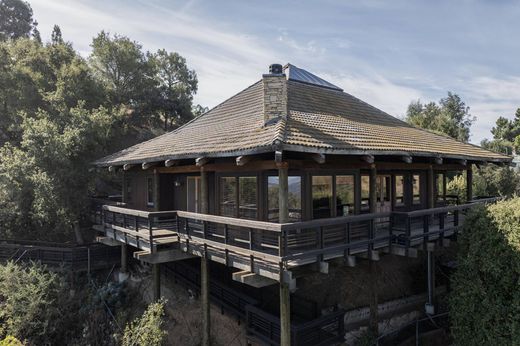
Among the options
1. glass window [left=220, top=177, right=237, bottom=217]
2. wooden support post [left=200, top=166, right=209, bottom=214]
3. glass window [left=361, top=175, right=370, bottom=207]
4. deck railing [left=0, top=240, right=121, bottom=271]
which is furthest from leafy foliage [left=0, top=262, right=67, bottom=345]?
glass window [left=361, top=175, right=370, bottom=207]

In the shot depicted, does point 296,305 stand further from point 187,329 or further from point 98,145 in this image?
point 98,145

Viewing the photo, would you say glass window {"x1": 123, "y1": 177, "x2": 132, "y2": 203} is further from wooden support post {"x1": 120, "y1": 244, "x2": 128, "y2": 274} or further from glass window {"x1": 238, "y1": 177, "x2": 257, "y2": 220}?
glass window {"x1": 238, "y1": 177, "x2": 257, "y2": 220}

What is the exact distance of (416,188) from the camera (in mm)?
13195

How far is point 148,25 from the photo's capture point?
12.5 metres

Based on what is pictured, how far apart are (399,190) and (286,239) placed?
7331 millimetres

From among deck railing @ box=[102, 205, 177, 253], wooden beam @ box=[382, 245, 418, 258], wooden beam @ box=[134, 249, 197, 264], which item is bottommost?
wooden beam @ box=[134, 249, 197, 264]

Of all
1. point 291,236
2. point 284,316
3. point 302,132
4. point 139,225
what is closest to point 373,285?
point 284,316

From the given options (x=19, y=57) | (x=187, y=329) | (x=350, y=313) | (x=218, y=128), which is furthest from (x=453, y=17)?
(x=19, y=57)

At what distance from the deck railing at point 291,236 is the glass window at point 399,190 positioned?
110 cm

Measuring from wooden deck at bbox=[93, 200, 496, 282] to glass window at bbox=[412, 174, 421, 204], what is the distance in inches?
66.2

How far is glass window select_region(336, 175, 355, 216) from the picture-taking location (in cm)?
1029

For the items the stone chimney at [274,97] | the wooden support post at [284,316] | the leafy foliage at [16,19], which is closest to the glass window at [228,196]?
the stone chimney at [274,97]

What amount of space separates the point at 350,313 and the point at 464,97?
166 feet

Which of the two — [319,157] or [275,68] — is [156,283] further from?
[275,68]
